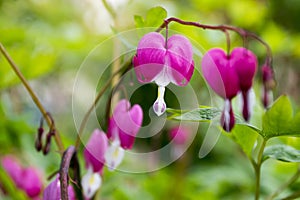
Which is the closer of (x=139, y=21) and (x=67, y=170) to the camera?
(x=67, y=170)

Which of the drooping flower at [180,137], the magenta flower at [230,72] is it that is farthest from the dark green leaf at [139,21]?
the drooping flower at [180,137]

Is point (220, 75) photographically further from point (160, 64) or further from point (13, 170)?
point (13, 170)

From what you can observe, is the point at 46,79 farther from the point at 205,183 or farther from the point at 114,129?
the point at 114,129

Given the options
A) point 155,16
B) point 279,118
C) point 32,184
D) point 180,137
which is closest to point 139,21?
point 155,16

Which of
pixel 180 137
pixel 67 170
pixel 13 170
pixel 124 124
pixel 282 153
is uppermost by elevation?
pixel 67 170

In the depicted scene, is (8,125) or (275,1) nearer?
(8,125)

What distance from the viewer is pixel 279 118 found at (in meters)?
0.86

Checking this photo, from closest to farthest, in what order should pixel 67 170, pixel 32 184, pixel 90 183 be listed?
pixel 67 170, pixel 90 183, pixel 32 184

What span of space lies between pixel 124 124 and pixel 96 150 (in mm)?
73

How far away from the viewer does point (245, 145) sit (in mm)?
999

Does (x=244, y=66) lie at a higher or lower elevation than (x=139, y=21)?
lower

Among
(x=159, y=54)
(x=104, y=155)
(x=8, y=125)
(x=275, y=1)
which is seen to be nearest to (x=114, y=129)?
(x=104, y=155)

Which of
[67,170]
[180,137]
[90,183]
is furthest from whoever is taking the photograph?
[180,137]

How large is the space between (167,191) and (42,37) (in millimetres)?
800
